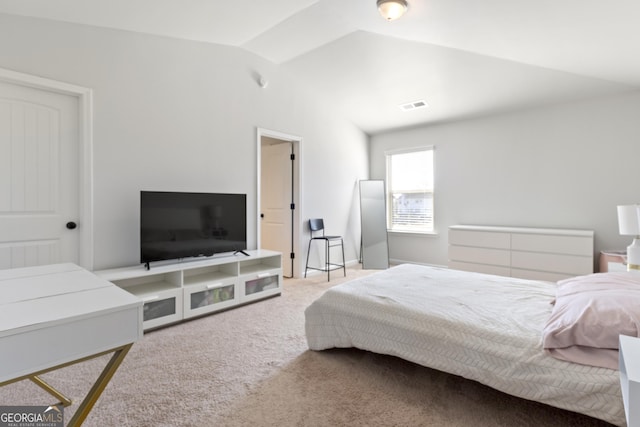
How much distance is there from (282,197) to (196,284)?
6.52 ft

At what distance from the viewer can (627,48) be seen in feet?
9.12

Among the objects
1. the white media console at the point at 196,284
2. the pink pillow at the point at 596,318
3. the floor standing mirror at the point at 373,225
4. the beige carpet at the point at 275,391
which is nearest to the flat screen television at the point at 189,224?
the white media console at the point at 196,284

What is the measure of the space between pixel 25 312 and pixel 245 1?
2.66 m

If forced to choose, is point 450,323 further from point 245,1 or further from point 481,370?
point 245,1

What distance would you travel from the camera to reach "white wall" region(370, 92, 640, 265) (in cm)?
371

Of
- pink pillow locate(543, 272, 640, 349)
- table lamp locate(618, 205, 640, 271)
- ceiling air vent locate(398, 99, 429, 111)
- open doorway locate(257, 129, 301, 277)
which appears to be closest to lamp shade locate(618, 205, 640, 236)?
table lamp locate(618, 205, 640, 271)

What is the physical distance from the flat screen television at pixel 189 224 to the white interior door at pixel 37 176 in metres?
0.58

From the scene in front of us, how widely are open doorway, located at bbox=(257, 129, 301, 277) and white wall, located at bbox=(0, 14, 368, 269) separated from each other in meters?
0.15

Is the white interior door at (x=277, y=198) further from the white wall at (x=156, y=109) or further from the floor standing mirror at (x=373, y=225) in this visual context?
the floor standing mirror at (x=373, y=225)

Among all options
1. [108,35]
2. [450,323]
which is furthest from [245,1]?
[450,323]

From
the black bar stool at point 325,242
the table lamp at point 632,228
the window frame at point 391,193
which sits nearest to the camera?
the table lamp at point 632,228

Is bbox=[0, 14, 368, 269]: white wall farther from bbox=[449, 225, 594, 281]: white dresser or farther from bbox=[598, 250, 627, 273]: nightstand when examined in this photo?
bbox=[598, 250, 627, 273]: nightstand

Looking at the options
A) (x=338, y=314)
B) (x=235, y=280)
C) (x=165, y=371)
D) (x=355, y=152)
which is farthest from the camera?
(x=355, y=152)

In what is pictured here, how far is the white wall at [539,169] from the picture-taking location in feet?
12.2
